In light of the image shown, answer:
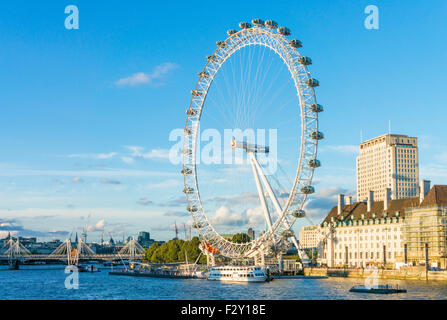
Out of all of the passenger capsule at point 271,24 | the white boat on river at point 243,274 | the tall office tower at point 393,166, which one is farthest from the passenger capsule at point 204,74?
the tall office tower at point 393,166

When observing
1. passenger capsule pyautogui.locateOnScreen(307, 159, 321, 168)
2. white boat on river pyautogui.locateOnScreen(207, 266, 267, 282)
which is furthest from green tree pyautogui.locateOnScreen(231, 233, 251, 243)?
passenger capsule pyautogui.locateOnScreen(307, 159, 321, 168)

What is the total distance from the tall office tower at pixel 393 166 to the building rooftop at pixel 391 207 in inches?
2435

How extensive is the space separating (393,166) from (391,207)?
261 feet

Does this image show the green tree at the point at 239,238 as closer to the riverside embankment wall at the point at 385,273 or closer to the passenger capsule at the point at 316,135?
the riverside embankment wall at the point at 385,273

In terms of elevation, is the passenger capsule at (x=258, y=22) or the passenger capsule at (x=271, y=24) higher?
the passenger capsule at (x=258, y=22)

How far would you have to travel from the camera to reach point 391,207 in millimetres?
91500

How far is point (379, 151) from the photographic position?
174750 mm

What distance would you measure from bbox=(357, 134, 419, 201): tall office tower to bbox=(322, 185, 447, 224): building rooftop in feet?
203

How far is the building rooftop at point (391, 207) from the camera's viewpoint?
77.8m

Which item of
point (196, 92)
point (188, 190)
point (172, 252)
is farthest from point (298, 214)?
point (172, 252)

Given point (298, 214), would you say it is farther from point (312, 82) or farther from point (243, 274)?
point (312, 82)

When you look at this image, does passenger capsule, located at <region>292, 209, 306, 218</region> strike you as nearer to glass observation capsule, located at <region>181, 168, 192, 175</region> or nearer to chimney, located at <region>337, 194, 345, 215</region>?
glass observation capsule, located at <region>181, 168, 192, 175</region>
